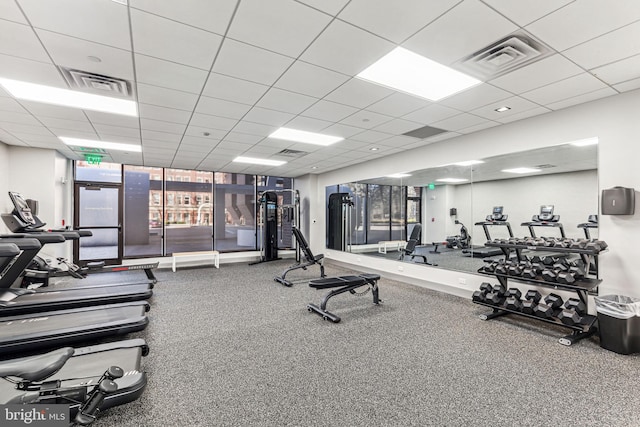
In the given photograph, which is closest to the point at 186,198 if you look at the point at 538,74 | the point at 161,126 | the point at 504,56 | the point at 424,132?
the point at 161,126

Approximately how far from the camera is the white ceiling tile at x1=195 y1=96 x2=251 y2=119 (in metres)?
3.42

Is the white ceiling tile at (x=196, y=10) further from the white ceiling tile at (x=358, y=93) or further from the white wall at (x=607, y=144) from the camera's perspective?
the white wall at (x=607, y=144)

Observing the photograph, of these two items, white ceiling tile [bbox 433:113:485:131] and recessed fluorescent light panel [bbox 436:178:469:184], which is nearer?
white ceiling tile [bbox 433:113:485:131]

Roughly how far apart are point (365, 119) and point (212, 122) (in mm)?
2216

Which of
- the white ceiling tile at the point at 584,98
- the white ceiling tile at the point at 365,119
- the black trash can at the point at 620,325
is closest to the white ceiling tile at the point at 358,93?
the white ceiling tile at the point at 365,119

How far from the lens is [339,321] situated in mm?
3695

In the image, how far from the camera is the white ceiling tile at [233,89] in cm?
291

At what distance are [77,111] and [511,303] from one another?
20.2 feet

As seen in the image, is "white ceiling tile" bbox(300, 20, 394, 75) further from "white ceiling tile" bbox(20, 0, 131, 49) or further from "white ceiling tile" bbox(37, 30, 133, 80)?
"white ceiling tile" bbox(37, 30, 133, 80)

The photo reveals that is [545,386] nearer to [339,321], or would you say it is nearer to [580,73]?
[339,321]

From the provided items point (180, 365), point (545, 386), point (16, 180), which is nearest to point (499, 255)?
point (545, 386)

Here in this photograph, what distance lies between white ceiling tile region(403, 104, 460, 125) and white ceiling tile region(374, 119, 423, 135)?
0.44 feet

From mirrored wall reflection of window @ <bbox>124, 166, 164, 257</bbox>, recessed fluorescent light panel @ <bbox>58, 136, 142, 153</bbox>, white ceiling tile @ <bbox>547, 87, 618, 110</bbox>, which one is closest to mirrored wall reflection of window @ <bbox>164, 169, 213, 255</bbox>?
mirrored wall reflection of window @ <bbox>124, 166, 164, 257</bbox>

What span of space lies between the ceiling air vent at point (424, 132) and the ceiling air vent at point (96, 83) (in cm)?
386
